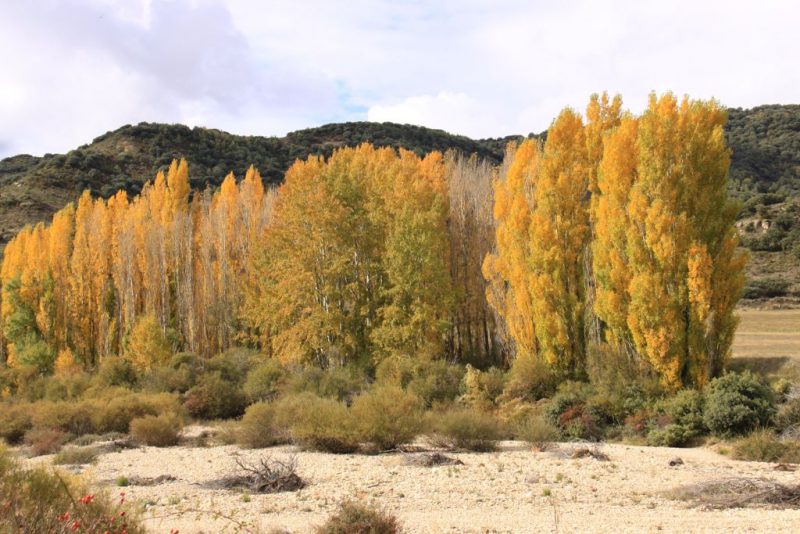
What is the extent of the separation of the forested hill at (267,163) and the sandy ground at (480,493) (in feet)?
116

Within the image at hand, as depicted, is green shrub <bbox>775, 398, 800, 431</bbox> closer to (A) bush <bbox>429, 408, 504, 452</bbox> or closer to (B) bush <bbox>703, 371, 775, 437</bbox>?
(B) bush <bbox>703, 371, 775, 437</bbox>

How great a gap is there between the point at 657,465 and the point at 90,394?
23.1 meters

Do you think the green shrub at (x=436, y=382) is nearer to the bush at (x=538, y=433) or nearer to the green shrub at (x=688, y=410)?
the bush at (x=538, y=433)

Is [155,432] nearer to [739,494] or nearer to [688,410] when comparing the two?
[688,410]

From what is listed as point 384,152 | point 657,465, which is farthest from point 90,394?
point 657,465

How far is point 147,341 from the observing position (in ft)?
108

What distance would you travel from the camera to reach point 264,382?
26.7m

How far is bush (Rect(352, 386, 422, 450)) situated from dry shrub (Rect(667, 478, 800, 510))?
7.18 metres

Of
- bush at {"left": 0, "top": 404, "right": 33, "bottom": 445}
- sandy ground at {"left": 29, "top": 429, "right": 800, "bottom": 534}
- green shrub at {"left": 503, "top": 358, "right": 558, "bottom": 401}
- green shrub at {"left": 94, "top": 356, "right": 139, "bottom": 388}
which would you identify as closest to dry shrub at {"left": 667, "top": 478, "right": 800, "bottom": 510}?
sandy ground at {"left": 29, "top": 429, "right": 800, "bottom": 534}

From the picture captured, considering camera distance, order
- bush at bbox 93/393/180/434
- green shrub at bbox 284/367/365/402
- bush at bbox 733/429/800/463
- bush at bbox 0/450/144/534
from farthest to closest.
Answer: green shrub at bbox 284/367/365/402
bush at bbox 93/393/180/434
bush at bbox 733/429/800/463
bush at bbox 0/450/144/534

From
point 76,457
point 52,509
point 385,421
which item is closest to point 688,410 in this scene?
point 385,421

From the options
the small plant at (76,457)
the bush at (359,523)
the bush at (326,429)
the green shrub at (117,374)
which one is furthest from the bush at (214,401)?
the bush at (359,523)

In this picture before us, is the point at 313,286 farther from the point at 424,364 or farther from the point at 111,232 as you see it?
the point at 111,232

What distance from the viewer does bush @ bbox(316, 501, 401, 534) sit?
24.9 feet
